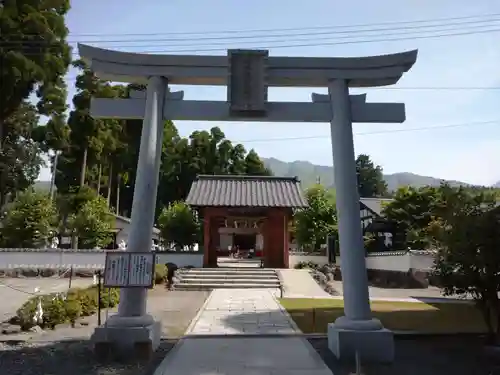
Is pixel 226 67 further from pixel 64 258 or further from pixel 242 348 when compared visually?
pixel 64 258

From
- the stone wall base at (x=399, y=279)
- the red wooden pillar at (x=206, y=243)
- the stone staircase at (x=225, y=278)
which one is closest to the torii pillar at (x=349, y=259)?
the stone staircase at (x=225, y=278)

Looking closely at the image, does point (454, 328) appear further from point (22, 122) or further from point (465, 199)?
point (22, 122)

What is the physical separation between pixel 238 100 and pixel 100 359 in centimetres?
471

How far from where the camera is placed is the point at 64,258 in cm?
2342

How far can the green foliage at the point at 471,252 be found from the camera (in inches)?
266

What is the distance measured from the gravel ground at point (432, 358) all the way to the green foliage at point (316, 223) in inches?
837

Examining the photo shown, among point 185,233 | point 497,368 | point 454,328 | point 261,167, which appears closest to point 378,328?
point 497,368

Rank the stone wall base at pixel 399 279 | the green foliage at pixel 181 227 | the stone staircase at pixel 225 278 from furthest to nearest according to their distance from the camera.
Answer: the green foliage at pixel 181 227, the stone wall base at pixel 399 279, the stone staircase at pixel 225 278

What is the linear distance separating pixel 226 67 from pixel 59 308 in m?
6.57

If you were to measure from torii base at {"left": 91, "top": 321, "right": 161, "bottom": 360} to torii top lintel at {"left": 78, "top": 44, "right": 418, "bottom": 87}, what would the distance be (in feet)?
14.1

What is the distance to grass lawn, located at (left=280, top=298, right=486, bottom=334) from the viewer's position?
9484 millimetres

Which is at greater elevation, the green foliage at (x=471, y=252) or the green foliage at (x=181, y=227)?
the green foliage at (x=181, y=227)

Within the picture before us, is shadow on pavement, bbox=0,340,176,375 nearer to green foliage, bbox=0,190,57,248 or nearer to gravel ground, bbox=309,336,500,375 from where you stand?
gravel ground, bbox=309,336,500,375

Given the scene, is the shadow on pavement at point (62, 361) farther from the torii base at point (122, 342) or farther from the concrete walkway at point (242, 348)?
the concrete walkway at point (242, 348)
